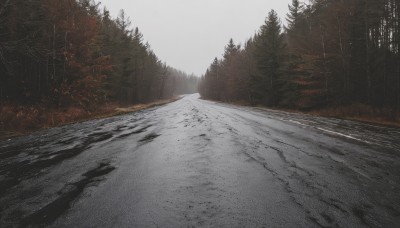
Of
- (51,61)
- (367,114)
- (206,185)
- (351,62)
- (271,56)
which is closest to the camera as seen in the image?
(206,185)

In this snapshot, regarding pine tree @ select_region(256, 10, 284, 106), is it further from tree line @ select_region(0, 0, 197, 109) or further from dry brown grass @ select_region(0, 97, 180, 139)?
dry brown grass @ select_region(0, 97, 180, 139)

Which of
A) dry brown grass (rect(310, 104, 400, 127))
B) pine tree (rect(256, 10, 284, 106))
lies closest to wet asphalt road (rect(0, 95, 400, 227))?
dry brown grass (rect(310, 104, 400, 127))

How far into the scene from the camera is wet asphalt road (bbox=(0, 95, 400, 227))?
351cm

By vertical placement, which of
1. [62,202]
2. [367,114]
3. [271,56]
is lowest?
[62,202]

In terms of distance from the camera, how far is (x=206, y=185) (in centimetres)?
470

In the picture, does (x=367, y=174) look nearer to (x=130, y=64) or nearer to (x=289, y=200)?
(x=289, y=200)

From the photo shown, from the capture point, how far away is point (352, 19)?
23031mm

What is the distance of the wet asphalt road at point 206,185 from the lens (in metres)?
3.51

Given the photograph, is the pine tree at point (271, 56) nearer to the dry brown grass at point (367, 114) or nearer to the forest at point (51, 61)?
the dry brown grass at point (367, 114)

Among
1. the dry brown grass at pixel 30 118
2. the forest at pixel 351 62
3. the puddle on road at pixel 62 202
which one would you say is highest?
the forest at pixel 351 62

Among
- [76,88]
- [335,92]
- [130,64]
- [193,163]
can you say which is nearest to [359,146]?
[193,163]

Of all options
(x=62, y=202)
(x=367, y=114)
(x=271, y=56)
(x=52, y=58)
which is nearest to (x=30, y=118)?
(x=52, y=58)

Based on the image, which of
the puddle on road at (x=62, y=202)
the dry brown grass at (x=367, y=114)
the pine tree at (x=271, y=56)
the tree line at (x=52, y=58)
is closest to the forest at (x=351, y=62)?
the dry brown grass at (x=367, y=114)

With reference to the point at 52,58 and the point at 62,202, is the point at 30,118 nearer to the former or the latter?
the point at 52,58
